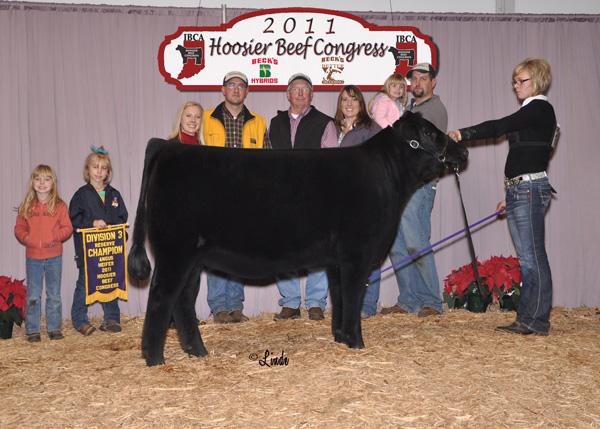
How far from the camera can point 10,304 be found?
17.7 feet

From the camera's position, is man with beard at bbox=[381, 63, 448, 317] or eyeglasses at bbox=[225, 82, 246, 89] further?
man with beard at bbox=[381, 63, 448, 317]

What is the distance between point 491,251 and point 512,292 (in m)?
0.63

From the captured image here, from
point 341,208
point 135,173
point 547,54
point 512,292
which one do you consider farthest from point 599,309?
point 135,173

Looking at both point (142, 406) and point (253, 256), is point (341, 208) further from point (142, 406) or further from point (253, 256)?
point (142, 406)

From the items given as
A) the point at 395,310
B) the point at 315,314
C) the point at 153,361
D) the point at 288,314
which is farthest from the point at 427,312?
the point at 153,361

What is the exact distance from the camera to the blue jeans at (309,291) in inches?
228

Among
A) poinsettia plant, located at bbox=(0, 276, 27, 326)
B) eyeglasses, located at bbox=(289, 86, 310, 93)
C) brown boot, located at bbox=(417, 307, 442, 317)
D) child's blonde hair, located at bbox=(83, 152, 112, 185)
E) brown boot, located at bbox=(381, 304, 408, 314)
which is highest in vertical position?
eyeglasses, located at bbox=(289, 86, 310, 93)

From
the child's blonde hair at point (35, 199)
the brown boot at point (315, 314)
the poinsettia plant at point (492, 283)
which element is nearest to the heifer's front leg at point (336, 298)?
the brown boot at point (315, 314)

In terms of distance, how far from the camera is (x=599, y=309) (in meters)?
6.50

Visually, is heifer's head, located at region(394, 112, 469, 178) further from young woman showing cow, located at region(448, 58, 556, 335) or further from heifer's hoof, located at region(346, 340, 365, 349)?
heifer's hoof, located at region(346, 340, 365, 349)

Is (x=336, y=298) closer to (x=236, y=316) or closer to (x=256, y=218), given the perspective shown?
(x=256, y=218)

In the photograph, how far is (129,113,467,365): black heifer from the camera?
150 inches

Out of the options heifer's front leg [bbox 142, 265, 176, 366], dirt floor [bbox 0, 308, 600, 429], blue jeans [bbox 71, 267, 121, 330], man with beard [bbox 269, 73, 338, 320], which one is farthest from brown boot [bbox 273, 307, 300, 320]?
heifer's front leg [bbox 142, 265, 176, 366]

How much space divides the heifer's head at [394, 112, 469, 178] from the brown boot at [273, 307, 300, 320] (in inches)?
80.5
